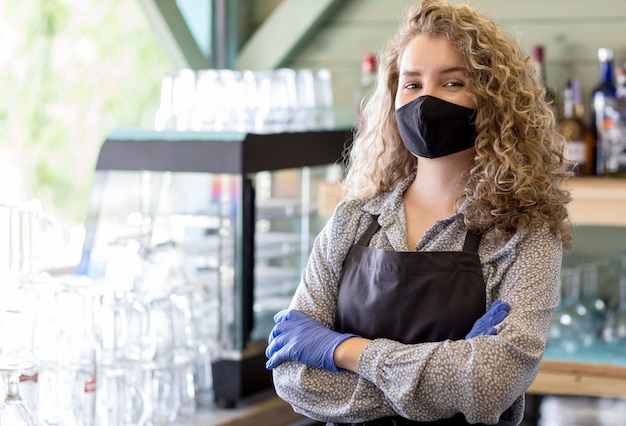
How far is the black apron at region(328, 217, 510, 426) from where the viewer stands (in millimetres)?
1794

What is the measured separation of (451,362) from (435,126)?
1.33ft

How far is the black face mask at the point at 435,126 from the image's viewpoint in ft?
5.90

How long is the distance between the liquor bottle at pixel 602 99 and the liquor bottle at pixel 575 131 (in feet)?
0.09

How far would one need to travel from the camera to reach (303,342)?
6.01 feet

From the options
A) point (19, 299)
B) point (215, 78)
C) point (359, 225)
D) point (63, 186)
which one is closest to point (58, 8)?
point (63, 186)

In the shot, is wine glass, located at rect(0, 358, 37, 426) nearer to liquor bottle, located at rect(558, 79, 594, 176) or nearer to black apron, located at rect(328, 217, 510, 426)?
black apron, located at rect(328, 217, 510, 426)

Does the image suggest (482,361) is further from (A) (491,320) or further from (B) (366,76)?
(B) (366,76)

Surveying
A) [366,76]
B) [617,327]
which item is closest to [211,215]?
[366,76]

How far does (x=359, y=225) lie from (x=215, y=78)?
123 centimetres

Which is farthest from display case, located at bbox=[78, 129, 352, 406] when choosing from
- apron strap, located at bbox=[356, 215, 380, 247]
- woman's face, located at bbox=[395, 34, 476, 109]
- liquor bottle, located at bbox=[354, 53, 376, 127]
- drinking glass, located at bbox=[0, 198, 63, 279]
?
woman's face, located at bbox=[395, 34, 476, 109]

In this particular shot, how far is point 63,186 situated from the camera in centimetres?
450

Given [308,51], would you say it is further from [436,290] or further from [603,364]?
[436,290]

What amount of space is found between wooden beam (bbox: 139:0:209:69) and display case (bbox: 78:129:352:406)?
2.45 ft

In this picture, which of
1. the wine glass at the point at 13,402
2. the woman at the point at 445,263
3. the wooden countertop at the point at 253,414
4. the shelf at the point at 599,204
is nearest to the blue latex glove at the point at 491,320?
the woman at the point at 445,263
